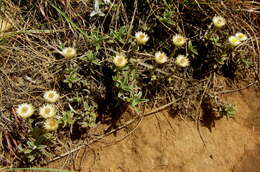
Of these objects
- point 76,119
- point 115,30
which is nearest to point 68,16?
point 115,30

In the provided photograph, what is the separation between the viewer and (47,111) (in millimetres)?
2486

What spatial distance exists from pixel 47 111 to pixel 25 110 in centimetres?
20

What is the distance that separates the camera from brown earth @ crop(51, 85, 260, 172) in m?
2.61

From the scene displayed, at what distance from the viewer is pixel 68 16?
2891mm

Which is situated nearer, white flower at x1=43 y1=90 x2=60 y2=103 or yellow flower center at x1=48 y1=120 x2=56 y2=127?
yellow flower center at x1=48 y1=120 x2=56 y2=127

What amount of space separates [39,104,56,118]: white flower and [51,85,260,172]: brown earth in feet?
1.53

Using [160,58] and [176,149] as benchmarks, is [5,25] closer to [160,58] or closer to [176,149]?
[160,58]

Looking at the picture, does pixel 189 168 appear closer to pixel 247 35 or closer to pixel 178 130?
pixel 178 130

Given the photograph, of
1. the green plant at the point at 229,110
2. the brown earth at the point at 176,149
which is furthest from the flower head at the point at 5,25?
the green plant at the point at 229,110

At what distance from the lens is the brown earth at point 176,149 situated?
Result: 261 centimetres

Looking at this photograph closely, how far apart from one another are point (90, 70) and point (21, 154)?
925 millimetres

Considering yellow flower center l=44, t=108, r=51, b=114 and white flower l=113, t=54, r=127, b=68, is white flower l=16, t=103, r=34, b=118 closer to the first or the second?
yellow flower center l=44, t=108, r=51, b=114

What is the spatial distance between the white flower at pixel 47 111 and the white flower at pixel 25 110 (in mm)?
85

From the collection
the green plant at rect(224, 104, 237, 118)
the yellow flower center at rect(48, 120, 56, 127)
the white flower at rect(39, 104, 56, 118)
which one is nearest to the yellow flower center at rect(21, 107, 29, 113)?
the white flower at rect(39, 104, 56, 118)
